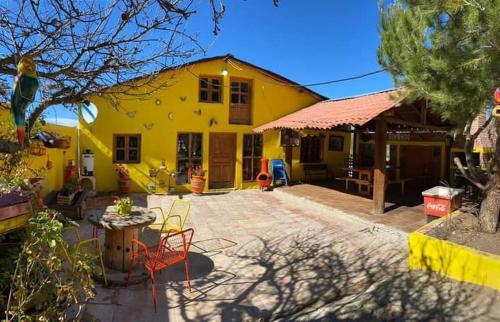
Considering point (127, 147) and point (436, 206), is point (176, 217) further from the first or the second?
point (436, 206)

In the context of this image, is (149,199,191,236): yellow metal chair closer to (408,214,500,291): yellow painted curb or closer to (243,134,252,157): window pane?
(243,134,252,157): window pane

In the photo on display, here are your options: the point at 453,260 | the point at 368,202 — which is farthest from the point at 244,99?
Result: the point at 453,260

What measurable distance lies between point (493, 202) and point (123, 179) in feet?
33.8

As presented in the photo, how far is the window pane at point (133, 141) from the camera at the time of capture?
12.4m

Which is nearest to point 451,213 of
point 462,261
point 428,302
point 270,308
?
point 462,261

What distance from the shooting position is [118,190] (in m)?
12.1

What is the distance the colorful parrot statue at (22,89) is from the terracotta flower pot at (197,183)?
9.90 m

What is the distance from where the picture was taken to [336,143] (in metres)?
16.0

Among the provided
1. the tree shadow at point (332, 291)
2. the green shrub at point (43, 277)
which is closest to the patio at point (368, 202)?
the tree shadow at point (332, 291)

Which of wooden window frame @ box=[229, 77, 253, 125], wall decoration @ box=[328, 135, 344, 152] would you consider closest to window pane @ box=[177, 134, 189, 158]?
wooden window frame @ box=[229, 77, 253, 125]

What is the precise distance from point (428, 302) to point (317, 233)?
3.23 metres

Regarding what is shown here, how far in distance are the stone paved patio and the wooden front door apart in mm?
5242

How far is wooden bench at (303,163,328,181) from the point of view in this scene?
1501 centimetres

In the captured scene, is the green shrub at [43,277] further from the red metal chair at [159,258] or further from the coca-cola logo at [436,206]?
the coca-cola logo at [436,206]
